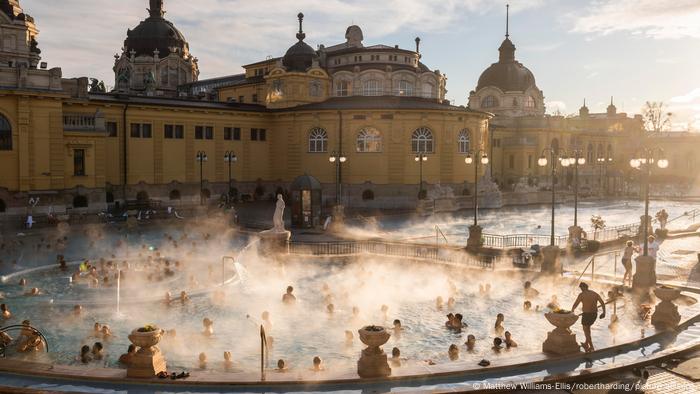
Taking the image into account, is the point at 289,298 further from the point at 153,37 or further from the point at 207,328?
the point at 153,37

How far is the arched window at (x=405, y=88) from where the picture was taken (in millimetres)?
62594

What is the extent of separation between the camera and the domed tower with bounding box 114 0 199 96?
255ft

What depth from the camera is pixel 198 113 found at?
2093 inches

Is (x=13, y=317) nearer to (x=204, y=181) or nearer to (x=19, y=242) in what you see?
(x=19, y=242)

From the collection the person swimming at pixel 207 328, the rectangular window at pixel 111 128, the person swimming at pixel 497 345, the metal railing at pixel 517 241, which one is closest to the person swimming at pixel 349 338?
the person swimming at pixel 497 345

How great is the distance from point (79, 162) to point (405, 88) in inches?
1319

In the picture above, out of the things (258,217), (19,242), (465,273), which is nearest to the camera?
(465,273)

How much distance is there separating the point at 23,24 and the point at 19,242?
37.5 metres

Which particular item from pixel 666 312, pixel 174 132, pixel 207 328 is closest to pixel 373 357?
pixel 207 328

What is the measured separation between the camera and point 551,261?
2414cm

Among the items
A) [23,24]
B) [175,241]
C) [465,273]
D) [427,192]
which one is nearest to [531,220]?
[427,192]

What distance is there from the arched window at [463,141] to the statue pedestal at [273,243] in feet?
107

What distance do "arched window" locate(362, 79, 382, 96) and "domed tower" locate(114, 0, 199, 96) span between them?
2956 centimetres

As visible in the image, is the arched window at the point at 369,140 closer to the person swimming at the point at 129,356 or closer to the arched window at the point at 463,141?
the arched window at the point at 463,141
